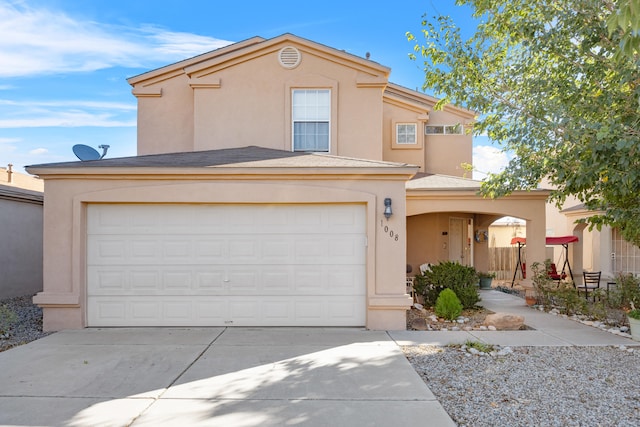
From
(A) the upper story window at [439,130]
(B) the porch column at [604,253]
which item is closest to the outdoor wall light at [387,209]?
(A) the upper story window at [439,130]

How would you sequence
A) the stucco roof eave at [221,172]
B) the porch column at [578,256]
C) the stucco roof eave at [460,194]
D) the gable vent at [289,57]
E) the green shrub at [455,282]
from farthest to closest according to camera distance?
→ the porch column at [578,256]
the gable vent at [289,57]
the stucco roof eave at [460,194]
the green shrub at [455,282]
the stucco roof eave at [221,172]

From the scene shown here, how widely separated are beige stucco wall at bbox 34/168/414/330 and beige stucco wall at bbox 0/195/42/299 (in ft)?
18.8

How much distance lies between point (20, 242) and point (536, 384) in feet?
47.4

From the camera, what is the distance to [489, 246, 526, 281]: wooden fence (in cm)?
2062

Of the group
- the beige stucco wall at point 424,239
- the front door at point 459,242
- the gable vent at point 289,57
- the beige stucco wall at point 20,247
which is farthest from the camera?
the front door at point 459,242

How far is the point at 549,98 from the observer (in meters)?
9.20

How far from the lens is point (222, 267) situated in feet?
29.8

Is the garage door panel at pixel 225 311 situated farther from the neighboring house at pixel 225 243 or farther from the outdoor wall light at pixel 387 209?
the outdoor wall light at pixel 387 209

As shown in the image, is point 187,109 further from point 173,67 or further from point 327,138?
point 327,138

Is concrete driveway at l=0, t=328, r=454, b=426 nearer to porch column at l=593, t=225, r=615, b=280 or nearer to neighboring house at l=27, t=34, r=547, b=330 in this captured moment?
neighboring house at l=27, t=34, r=547, b=330

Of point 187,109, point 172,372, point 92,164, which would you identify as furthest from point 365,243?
point 187,109

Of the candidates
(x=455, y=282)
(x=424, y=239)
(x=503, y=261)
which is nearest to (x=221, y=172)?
(x=455, y=282)

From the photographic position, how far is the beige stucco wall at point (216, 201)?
885 centimetres

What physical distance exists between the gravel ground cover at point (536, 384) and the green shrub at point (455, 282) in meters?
3.34
